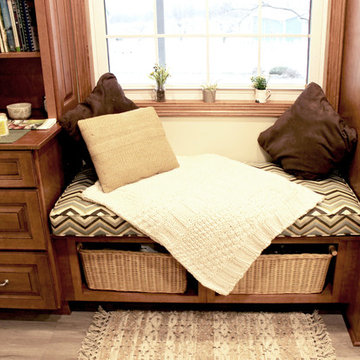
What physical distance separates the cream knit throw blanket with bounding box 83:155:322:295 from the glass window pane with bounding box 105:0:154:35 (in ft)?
3.42

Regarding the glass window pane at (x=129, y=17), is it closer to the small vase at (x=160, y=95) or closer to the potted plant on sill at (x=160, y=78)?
the potted plant on sill at (x=160, y=78)

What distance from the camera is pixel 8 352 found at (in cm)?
218

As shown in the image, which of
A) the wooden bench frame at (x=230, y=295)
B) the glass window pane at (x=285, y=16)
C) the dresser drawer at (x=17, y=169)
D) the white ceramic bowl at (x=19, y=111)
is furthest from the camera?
the glass window pane at (x=285, y=16)

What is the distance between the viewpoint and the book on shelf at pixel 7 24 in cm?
234

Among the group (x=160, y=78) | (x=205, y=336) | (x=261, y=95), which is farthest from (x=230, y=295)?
(x=160, y=78)

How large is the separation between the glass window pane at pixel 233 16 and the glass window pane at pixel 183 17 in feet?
0.18

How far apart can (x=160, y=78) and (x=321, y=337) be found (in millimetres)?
1583

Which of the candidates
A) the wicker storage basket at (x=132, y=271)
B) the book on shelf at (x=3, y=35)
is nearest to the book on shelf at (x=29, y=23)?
the book on shelf at (x=3, y=35)

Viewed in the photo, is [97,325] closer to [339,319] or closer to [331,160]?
[339,319]

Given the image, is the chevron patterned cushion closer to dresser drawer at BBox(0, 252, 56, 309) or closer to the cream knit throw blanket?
the cream knit throw blanket

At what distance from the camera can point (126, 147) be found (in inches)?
92.4

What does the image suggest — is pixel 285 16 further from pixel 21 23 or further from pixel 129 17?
pixel 21 23

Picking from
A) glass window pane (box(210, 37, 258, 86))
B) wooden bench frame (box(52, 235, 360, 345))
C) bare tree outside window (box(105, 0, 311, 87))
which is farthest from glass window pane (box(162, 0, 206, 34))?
wooden bench frame (box(52, 235, 360, 345))

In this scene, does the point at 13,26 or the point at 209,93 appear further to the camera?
the point at 209,93
